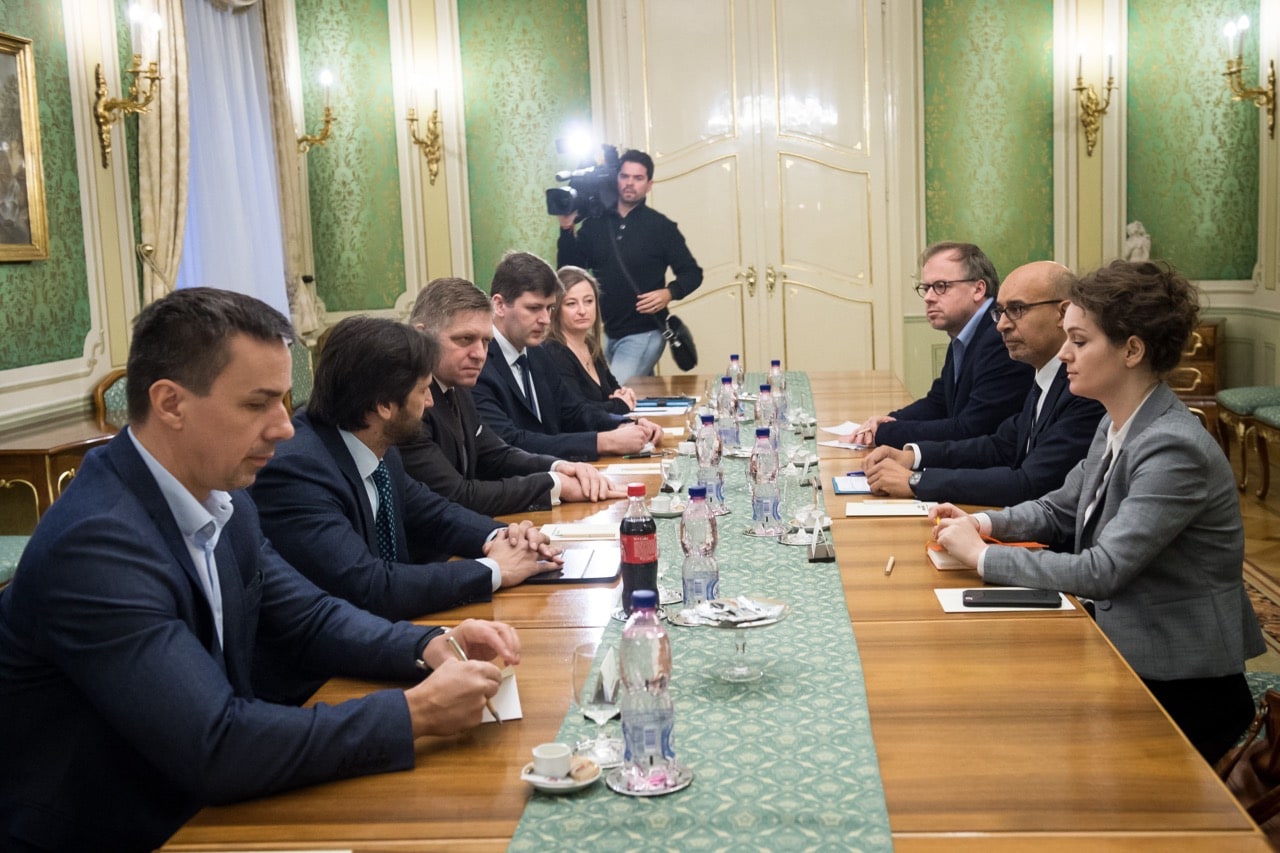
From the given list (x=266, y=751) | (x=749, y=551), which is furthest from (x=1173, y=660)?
(x=266, y=751)

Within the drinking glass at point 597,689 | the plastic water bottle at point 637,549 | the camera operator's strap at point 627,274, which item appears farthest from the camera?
the camera operator's strap at point 627,274

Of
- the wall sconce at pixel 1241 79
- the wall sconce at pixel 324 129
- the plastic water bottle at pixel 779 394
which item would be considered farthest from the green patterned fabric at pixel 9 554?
the wall sconce at pixel 1241 79

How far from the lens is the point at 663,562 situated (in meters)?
2.63

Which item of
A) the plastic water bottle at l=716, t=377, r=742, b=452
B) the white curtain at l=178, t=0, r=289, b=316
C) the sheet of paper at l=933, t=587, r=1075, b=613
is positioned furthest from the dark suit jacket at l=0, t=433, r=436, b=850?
the white curtain at l=178, t=0, r=289, b=316

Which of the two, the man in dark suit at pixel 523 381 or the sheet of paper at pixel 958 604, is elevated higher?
the man in dark suit at pixel 523 381

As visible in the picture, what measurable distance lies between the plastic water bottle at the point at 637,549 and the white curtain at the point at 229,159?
449cm

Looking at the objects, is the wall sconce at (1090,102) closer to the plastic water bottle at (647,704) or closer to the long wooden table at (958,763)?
the long wooden table at (958,763)

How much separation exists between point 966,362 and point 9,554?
3.12m

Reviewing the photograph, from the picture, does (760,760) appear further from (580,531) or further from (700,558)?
(580,531)

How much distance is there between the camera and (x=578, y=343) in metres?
5.16

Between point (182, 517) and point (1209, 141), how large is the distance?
24.3ft

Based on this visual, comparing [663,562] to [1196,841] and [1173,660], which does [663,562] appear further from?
[1196,841]

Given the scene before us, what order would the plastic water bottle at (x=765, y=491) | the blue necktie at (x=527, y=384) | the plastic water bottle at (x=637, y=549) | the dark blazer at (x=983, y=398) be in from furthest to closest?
the blue necktie at (x=527, y=384)
the dark blazer at (x=983, y=398)
the plastic water bottle at (x=765, y=491)
the plastic water bottle at (x=637, y=549)

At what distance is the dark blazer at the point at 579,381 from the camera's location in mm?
4977
